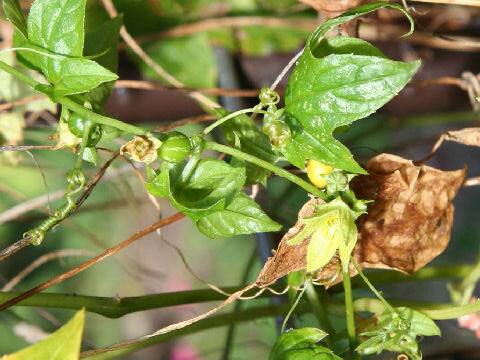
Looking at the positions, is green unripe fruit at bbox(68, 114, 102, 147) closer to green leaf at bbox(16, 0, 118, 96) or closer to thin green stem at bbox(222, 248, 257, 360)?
green leaf at bbox(16, 0, 118, 96)

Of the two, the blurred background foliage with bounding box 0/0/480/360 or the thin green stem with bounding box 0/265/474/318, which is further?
the blurred background foliage with bounding box 0/0/480/360

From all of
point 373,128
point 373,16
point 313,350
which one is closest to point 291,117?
point 313,350

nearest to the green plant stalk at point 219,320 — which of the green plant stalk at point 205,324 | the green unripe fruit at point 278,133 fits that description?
the green plant stalk at point 205,324

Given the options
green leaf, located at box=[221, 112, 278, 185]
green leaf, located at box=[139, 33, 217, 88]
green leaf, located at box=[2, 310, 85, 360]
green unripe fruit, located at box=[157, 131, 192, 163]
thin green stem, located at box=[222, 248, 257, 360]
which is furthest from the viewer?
green leaf, located at box=[139, 33, 217, 88]

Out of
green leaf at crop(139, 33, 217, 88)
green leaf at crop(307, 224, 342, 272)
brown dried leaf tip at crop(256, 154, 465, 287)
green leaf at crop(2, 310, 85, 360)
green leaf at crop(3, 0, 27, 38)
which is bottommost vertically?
green leaf at crop(2, 310, 85, 360)

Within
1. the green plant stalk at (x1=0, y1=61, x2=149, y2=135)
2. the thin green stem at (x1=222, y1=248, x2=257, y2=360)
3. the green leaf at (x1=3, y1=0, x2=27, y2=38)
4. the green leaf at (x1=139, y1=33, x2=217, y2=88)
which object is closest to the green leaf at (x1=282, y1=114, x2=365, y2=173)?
the green plant stalk at (x1=0, y1=61, x2=149, y2=135)

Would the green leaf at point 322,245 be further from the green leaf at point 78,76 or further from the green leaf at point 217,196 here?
the green leaf at point 78,76
